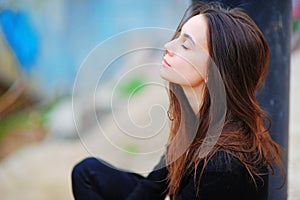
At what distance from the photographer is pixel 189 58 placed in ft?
4.07

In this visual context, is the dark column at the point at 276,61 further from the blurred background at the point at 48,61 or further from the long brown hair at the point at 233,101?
the blurred background at the point at 48,61

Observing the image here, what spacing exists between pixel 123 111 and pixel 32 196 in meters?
1.40

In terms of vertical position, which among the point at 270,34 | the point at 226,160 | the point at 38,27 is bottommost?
the point at 38,27

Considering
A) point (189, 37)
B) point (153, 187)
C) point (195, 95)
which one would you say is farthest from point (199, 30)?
point (153, 187)

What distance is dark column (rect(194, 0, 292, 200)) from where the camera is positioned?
57.6 inches

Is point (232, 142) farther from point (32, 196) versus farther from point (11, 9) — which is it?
point (11, 9)

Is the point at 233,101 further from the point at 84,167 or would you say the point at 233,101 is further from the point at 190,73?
the point at 84,167

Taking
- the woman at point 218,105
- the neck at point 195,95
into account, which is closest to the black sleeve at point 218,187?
the woman at point 218,105

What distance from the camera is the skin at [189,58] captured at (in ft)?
4.05

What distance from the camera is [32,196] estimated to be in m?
2.62

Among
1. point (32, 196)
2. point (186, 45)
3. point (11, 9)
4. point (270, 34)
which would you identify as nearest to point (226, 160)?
point (186, 45)

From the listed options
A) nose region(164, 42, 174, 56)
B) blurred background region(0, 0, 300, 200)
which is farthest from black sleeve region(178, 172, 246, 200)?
blurred background region(0, 0, 300, 200)

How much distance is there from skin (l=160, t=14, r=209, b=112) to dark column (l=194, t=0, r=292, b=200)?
9.9 inches

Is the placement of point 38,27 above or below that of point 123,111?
below
